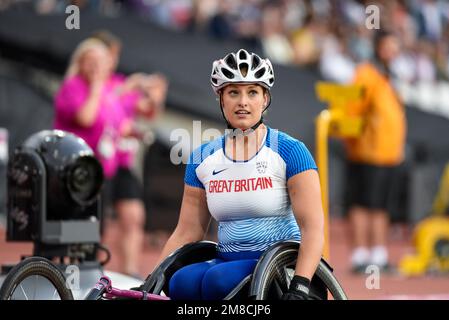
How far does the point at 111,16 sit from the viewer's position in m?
17.3

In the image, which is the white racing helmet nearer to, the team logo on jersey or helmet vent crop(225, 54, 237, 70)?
helmet vent crop(225, 54, 237, 70)

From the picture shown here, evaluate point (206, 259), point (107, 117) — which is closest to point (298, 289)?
point (206, 259)

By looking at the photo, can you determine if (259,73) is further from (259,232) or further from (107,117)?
(107,117)

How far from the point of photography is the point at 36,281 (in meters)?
6.29

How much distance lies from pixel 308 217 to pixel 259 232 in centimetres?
29

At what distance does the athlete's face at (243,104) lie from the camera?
19.0 feet

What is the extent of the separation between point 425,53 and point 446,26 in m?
1.18

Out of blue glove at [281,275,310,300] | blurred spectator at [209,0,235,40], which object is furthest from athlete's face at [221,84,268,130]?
blurred spectator at [209,0,235,40]

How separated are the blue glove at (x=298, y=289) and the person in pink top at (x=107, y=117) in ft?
15.5

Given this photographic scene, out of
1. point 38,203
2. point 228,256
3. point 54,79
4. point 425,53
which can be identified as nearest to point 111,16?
point 54,79

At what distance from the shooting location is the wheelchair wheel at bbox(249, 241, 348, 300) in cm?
543

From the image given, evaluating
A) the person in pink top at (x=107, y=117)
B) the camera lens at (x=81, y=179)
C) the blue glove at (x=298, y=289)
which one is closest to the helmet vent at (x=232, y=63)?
the blue glove at (x=298, y=289)

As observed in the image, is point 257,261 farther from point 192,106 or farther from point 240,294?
point 192,106

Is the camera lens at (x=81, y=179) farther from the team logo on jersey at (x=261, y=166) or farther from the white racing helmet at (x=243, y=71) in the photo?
the team logo on jersey at (x=261, y=166)
